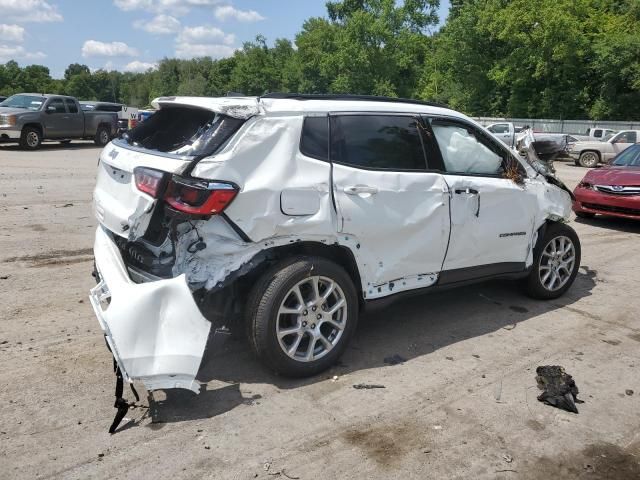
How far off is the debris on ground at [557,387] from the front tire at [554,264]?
1.49m

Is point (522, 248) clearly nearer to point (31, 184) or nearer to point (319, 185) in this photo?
point (319, 185)

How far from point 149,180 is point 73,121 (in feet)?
66.4

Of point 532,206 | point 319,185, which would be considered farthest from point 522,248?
point 319,185

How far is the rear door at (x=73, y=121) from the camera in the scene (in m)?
21.6

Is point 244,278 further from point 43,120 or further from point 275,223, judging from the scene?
point 43,120

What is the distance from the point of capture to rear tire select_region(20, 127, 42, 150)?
1975 centimetres

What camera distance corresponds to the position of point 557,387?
3910mm

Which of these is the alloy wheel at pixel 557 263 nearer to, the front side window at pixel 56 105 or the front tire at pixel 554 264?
the front tire at pixel 554 264

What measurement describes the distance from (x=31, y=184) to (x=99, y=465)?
10.3m

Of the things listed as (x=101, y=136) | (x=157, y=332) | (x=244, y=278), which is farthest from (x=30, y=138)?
(x=157, y=332)

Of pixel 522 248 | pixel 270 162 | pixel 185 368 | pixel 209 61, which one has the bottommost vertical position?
pixel 185 368

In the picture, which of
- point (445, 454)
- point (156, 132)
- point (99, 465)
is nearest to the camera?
point (99, 465)

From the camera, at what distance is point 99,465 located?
2.97 m

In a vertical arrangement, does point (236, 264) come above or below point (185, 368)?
above
